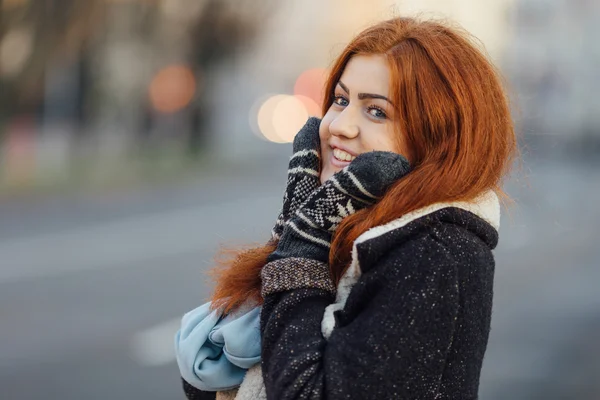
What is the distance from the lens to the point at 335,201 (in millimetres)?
2035

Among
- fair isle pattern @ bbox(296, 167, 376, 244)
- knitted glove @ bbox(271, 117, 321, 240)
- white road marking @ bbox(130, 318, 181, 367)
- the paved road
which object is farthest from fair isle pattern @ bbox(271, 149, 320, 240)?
white road marking @ bbox(130, 318, 181, 367)

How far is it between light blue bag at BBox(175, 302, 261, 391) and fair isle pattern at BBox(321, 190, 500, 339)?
0.70 ft

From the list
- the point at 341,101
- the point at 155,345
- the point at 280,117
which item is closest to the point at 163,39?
the point at 280,117

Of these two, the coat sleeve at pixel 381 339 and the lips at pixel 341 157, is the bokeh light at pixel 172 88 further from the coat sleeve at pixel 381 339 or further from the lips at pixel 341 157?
the coat sleeve at pixel 381 339

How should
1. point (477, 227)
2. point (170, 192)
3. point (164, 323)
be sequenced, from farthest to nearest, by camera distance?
1. point (170, 192)
2. point (164, 323)
3. point (477, 227)

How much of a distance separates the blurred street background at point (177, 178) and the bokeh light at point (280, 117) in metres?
0.16

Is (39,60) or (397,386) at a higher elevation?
(397,386)

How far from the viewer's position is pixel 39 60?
59.5 feet

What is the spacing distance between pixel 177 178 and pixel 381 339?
21753 millimetres

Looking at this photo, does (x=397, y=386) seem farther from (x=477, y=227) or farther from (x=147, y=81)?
(x=147, y=81)

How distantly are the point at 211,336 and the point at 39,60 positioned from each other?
16.9 m

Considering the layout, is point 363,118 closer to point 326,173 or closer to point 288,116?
point 326,173

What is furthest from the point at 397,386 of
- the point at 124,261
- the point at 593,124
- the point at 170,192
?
the point at 593,124

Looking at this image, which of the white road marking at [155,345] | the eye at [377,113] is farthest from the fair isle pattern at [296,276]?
the white road marking at [155,345]
